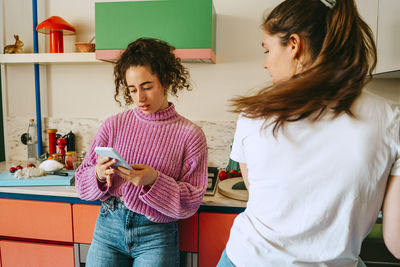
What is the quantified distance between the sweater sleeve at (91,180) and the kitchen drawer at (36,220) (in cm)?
34

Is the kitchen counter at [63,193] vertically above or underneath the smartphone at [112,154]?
underneath

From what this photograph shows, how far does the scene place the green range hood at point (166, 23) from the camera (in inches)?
63.7

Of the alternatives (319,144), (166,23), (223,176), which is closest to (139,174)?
(319,144)

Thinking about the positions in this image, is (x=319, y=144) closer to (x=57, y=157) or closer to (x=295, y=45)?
(x=295, y=45)

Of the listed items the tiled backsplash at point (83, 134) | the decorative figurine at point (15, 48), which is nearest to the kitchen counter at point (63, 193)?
the tiled backsplash at point (83, 134)

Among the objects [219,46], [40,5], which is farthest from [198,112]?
[40,5]

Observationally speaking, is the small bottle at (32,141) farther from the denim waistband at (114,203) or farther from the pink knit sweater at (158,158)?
the denim waistband at (114,203)

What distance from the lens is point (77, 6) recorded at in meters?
2.13

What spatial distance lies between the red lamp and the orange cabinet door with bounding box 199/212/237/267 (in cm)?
138

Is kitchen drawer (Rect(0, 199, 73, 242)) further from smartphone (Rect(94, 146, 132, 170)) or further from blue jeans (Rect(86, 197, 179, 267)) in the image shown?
smartphone (Rect(94, 146, 132, 170))

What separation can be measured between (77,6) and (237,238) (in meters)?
1.94

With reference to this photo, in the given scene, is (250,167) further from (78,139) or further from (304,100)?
(78,139)

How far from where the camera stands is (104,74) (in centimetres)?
216

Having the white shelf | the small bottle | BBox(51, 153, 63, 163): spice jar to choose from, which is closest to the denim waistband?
BBox(51, 153, 63, 163): spice jar
